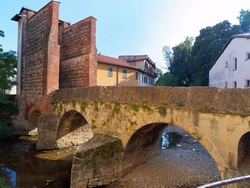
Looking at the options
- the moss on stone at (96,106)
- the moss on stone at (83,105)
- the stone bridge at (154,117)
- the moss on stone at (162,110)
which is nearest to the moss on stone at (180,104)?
the stone bridge at (154,117)

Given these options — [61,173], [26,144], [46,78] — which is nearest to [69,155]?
[61,173]

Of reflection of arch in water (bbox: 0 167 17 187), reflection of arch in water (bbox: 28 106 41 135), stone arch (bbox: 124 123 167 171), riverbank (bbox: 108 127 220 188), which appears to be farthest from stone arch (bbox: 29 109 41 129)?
riverbank (bbox: 108 127 220 188)

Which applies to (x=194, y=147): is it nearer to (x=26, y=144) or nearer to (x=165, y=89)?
(x=165, y=89)

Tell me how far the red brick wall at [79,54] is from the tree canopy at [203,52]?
18423 mm

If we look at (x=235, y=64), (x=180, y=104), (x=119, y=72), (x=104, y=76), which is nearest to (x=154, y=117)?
(x=180, y=104)

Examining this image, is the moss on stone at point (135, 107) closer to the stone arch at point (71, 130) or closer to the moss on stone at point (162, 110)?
the moss on stone at point (162, 110)

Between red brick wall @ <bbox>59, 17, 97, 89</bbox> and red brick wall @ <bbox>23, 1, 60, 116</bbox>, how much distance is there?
4.95ft

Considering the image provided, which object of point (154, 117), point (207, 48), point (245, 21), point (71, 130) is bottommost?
point (71, 130)

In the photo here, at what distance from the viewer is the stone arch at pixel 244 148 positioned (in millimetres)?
4425

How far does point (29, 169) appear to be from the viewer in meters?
8.13

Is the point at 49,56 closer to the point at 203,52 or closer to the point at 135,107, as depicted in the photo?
the point at 135,107

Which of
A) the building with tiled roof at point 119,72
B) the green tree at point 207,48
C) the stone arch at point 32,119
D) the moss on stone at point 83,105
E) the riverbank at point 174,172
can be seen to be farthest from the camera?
the green tree at point 207,48

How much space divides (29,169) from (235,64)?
732 inches

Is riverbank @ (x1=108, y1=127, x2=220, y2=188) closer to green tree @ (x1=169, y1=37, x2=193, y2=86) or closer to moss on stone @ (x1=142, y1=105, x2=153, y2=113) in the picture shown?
moss on stone @ (x1=142, y1=105, x2=153, y2=113)
